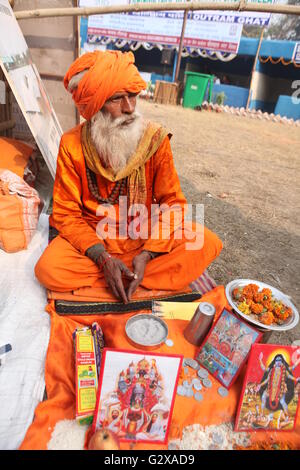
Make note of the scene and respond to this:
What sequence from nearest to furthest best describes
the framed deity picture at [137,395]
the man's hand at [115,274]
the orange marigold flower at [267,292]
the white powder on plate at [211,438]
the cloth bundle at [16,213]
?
1. the framed deity picture at [137,395]
2. the white powder on plate at [211,438]
3. the orange marigold flower at [267,292]
4. the man's hand at [115,274]
5. the cloth bundle at [16,213]

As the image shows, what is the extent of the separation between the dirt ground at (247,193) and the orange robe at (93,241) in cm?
87

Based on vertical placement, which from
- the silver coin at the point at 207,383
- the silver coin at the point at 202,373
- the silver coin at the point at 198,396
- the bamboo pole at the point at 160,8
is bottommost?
the silver coin at the point at 198,396

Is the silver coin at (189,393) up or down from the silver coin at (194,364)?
down

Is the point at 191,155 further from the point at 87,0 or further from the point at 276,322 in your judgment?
the point at 87,0

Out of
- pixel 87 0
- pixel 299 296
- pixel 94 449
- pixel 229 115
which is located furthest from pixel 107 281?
pixel 87 0

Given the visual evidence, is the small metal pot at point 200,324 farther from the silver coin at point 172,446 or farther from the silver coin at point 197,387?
the silver coin at point 172,446

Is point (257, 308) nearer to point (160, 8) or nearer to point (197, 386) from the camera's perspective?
point (197, 386)

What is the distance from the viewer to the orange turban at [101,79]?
2.07m

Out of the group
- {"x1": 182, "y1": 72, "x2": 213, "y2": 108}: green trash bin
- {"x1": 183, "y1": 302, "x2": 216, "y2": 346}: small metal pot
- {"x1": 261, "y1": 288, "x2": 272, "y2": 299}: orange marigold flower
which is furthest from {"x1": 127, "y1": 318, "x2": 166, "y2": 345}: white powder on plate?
{"x1": 182, "y1": 72, "x2": 213, "y2": 108}: green trash bin

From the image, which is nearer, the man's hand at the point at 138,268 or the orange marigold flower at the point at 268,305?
the orange marigold flower at the point at 268,305

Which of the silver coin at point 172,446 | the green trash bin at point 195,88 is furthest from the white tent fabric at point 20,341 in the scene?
the green trash bin at point 195,88

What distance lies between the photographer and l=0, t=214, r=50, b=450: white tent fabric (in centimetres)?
153

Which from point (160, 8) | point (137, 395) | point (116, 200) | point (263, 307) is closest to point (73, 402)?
point (137, 395)

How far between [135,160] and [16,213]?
1.13 meters
